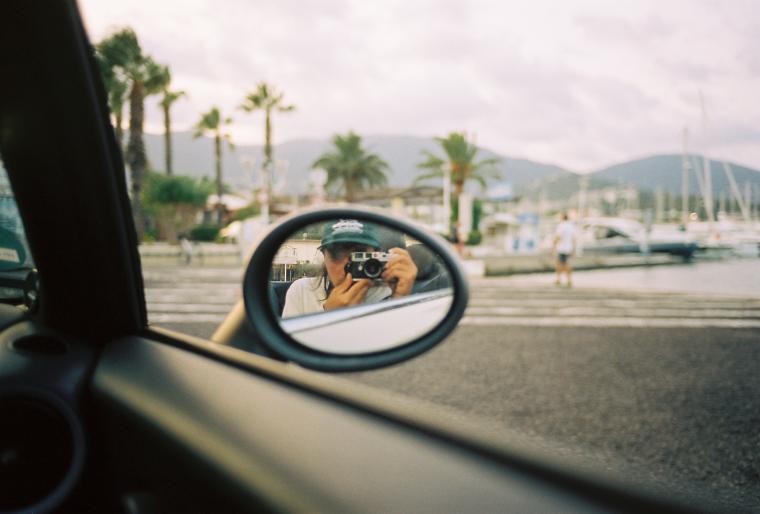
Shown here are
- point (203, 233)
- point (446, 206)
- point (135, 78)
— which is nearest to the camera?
point (135, 78)

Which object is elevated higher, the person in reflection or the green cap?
the green cap

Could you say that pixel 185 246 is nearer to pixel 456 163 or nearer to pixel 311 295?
pixel 311 295

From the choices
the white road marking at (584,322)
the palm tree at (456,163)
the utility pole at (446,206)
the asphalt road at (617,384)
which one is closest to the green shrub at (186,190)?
the asphalt road at (617,384)

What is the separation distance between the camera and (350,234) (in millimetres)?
1111

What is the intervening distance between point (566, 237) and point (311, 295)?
12.7 meters

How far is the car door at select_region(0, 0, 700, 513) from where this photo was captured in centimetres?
89

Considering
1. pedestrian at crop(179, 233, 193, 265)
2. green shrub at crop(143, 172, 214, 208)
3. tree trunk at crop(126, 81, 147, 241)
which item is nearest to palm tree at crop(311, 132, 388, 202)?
green shrub at crop(143, 172, 214, 208)

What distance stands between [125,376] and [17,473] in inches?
14.2

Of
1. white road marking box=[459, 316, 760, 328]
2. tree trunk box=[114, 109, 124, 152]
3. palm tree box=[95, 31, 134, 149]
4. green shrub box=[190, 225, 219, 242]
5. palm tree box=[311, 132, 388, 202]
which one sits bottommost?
white road marking box=[459, 316, 760, 328]

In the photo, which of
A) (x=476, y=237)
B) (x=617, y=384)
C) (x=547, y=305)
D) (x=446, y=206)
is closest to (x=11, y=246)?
(x=617, y=384)

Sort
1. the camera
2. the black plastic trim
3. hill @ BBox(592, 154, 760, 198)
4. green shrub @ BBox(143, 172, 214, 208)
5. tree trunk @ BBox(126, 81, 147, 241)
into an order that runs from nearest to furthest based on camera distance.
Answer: the camera → the black plastic trim → hill @ BBox(592, 154, 760, 198) → tree trunk @ BBox(126, 81, 147, 241) → green shrub @ BBox(143, 172, 214, 208)

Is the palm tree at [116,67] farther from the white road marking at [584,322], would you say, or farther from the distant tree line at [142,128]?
the white road marking at [584,322]

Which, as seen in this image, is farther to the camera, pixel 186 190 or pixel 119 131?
pixel 186 190

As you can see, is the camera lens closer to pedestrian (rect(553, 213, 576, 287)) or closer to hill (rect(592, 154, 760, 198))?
hill (rect(592, 154, 760, 198))
